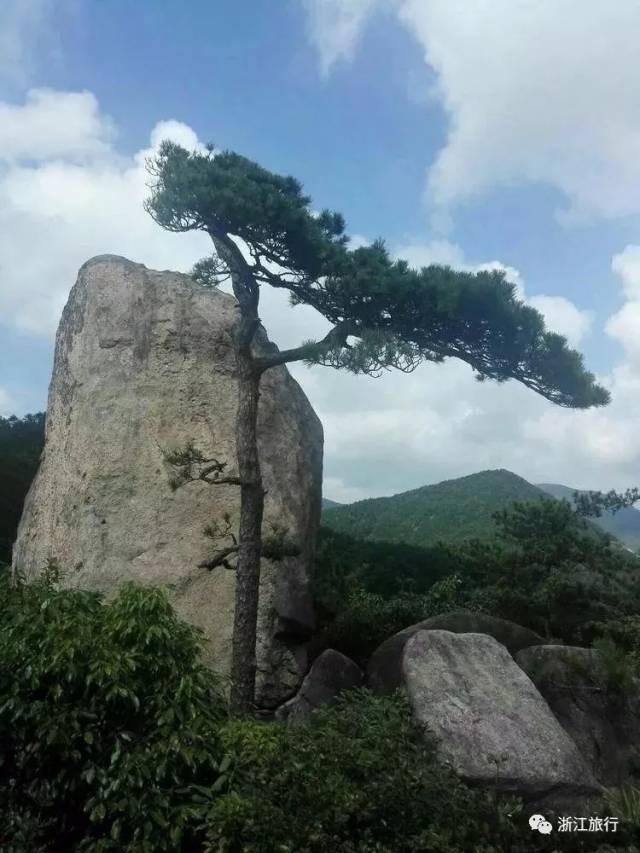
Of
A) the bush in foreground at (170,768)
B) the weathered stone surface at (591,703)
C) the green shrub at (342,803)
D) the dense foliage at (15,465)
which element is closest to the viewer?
the green shrub at (342,803)

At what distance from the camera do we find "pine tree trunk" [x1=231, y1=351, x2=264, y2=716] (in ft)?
26.4

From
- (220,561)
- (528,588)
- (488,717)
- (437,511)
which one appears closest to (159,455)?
(220,561)

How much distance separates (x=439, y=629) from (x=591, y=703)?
6.00ft

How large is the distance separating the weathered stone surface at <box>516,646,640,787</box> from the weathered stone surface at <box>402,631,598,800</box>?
585 mm

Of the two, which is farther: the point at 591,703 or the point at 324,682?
the point at 324,682

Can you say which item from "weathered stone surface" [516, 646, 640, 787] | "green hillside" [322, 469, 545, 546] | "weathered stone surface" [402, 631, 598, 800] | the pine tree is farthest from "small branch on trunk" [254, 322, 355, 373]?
"green hillside" [322, 469, 545, 546]

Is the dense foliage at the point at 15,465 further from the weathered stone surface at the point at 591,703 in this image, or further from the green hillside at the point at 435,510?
the green hillside at the point at 435,510

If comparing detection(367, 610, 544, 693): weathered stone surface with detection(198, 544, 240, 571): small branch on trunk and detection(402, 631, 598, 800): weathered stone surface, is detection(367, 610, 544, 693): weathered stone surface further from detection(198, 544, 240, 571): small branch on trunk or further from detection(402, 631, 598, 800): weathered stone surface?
detection(198, 544, 240, 571): small branch on trunk

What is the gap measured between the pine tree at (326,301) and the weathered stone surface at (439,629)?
1.52 m

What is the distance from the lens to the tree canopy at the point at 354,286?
29.3ft

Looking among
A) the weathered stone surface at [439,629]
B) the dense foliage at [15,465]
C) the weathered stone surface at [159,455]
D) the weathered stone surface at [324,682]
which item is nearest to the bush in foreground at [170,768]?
the weathered stone surface at [439,629]

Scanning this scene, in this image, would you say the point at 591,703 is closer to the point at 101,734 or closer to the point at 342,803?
the point at 342,803

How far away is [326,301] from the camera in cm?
951

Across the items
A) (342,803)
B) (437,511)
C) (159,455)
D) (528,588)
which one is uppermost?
(437,511)
